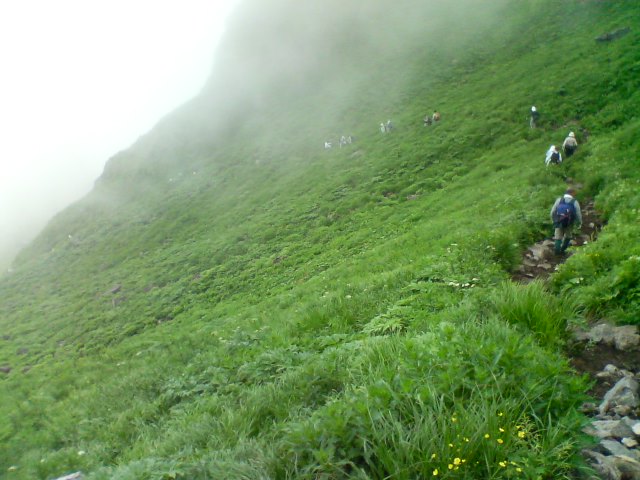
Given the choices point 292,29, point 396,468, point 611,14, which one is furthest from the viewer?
point 292,29

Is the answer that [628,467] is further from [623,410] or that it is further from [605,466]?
[623,410]

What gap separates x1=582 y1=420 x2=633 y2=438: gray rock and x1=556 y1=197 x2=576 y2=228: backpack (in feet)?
27.2

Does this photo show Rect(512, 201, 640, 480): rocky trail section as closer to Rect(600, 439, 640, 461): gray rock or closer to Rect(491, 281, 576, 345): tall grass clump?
Rect(600, 439, 640, 461): gray rock

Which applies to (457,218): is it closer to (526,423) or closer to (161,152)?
(526,423)

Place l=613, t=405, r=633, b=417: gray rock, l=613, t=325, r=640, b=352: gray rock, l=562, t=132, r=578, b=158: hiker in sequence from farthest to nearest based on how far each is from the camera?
1. l=562, t=132, r=578, b=158: hiker
2. l=613, t=325, r=640, b=352: gray rock
3. l=613, t=405, r=633, b=417: gray rock

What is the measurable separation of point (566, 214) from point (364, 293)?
5998 mm

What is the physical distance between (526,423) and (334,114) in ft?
148

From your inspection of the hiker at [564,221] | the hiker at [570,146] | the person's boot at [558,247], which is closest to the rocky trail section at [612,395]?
the person's boot at [558,247]

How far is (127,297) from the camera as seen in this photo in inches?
1045

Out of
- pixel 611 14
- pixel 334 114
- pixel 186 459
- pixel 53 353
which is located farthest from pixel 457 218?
pixel 334 114

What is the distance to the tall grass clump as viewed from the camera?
510 cm

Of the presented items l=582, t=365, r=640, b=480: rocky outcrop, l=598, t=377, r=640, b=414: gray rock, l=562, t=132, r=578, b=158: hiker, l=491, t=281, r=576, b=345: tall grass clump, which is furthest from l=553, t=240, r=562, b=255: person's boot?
l=562, t=132, r=578, b=158: hiker

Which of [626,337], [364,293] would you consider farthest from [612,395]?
[364,293]

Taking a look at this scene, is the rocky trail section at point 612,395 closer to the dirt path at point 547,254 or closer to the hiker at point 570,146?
the dirt path at point 547,254
